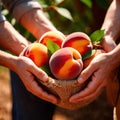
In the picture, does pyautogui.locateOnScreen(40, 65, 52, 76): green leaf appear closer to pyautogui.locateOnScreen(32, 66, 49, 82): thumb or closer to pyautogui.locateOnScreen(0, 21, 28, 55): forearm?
pyautogui.locateOnScreen(32, 66, 49, 82): thumb

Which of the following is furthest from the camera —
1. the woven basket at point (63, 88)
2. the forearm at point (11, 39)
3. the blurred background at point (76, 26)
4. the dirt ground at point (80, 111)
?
the dirt ground at point (80, 111)

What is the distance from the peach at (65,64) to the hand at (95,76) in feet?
0.09

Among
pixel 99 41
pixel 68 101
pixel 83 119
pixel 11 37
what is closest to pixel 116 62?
pixel 99 41

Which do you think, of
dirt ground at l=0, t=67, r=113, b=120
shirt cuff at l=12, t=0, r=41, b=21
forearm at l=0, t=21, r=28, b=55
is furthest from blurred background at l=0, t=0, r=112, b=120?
forearm at l=0, t=21, r=28, b=55

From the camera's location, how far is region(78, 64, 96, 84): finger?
1.23 metres

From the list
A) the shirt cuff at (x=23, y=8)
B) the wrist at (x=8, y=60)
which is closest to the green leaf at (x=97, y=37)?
the wrist at (x=8, y=60)

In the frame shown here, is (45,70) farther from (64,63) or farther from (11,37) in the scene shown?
(11,37)

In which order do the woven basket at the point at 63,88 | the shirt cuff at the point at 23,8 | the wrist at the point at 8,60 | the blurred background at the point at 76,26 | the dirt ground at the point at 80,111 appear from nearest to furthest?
the woven basket at the point at 63,88
the wrist at the point at 8,60
the shirt cuff at the point at 23,8
the blurred background at the point at 76,26
the dirt ground at the point at 80,111

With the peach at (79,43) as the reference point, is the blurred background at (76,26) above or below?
below

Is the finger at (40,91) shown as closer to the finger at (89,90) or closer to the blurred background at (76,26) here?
the finger at (89,90)

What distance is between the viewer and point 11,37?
1537mm

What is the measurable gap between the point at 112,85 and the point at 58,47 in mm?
Result: 255

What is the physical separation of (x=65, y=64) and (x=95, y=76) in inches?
4.1

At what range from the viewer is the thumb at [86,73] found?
1.23m
